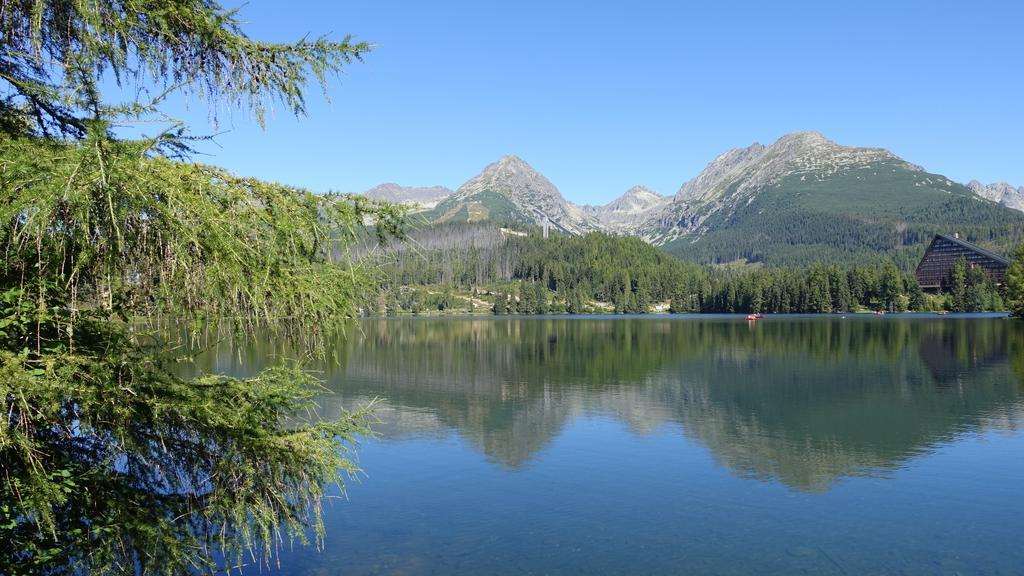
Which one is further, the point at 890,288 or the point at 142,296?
the point at 890,288

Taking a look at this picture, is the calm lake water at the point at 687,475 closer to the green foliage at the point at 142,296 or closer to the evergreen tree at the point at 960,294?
the green foliage at the point at 142,296

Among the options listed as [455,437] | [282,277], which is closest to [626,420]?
[455,437]

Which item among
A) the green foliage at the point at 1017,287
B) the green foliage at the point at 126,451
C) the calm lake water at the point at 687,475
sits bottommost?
the calm lake water at the point at 687,475

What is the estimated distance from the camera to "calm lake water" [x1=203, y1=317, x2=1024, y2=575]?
55.4ft

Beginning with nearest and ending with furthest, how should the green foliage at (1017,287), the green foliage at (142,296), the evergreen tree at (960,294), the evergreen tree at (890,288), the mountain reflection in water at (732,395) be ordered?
the green foliage at (142,296) → the mountain reflection in water at (732,395) → the green foliage at (1017,287) → the evergreen tree at (960,294) → the evergreen tree at (890,288)

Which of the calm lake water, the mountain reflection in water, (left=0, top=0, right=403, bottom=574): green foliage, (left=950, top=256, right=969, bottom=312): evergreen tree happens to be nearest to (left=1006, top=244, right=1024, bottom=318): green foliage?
→ the mountain reflection in water

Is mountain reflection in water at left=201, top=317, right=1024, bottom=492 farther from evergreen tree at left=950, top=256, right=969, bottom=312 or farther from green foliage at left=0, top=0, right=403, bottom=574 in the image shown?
evergreen tree at left=950, top=256, right=969, bottom=312

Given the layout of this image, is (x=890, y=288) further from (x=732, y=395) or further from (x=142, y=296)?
(x=142, y=296)

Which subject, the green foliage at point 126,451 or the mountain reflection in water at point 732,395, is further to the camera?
the mountain reflection in water at point 732,395

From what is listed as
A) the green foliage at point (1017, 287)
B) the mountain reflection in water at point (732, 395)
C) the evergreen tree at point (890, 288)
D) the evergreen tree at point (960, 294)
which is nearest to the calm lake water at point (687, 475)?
the mountain reflection in water at point (732, 395)

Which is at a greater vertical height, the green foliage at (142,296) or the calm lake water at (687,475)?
the green foliage at (142,296)

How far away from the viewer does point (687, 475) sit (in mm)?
24578

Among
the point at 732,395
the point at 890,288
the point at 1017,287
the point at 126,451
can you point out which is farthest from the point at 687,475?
the point at 890,288

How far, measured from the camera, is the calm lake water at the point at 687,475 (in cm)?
1689
